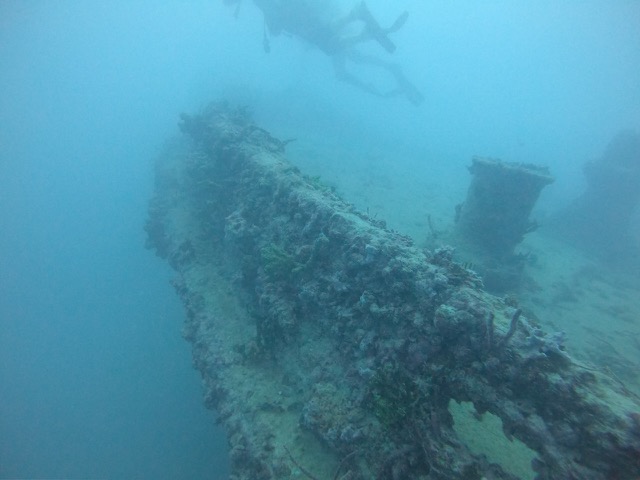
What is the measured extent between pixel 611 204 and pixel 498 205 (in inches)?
466

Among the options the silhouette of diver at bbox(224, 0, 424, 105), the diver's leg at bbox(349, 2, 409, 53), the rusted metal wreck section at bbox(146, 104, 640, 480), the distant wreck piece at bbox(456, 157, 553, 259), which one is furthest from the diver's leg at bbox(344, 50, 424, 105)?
the rusted metal wreck section at bbox(146, 104, 640, 480)

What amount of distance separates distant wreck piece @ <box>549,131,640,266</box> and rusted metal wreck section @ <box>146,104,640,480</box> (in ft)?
57.6

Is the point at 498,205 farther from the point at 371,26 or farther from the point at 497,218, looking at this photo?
the point at 371,26

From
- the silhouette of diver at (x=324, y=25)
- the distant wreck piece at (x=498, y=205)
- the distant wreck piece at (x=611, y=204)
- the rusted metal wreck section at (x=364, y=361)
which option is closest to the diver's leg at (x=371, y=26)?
the silhouette of diver at (x=324, y=25)

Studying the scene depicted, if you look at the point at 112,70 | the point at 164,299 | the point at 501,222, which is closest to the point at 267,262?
the point at 501,222

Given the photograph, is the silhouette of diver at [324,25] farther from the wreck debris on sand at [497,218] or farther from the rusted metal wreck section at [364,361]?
the rusted metal wreck section at [364,361]

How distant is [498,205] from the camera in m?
11.2

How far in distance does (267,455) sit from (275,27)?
2560 centimetres

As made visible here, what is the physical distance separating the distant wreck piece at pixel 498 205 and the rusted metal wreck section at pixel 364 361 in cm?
630

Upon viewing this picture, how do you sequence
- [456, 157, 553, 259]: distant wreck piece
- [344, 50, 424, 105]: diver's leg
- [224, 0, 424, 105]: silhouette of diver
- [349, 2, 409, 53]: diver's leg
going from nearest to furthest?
[456, 157, 553, 259]: distant wreck piece → [349, 2, 409, 53]: diver's leg → [224, 0, 424, 105]: silhouette of diver → [344, 50, 424, 105]: diver's leg

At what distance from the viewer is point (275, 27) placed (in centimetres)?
2280

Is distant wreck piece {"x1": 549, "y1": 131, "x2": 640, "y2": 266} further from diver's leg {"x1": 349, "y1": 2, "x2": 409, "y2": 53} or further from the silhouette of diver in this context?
the silhouette of diver

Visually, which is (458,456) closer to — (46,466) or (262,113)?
(46,466)

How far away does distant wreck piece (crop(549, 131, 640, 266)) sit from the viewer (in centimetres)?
1722
